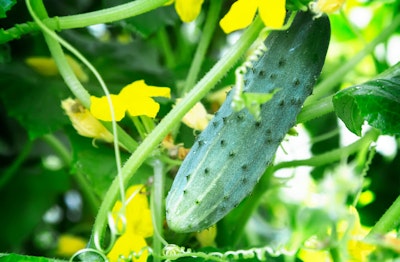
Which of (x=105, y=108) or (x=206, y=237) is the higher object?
(x=105, y=108)

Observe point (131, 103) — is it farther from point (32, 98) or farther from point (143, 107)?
point (32, 98)

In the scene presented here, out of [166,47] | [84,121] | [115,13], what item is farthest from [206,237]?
[166,47]

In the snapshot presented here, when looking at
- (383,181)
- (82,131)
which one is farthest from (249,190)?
(383,181)

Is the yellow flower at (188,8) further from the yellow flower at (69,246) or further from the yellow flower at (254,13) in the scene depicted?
the yellow flower at (69,246)

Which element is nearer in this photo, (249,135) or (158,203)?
(249,135)

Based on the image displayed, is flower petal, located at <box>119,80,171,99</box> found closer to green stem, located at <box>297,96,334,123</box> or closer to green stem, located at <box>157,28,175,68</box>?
green stem, located at <box>297,96,334,123</box>

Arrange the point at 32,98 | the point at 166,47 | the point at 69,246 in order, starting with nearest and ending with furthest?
1. the point at 32,98
2. the point at 69,246
3. the point at 166,47
